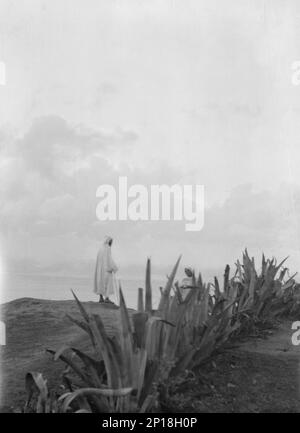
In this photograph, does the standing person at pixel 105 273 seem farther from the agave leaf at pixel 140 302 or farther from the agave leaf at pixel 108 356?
the agave leaf at pixel 108 356

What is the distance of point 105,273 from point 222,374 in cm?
736

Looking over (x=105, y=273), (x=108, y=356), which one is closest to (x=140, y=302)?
(x=108, y=356)

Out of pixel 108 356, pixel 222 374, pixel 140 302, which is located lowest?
pixel 222 374

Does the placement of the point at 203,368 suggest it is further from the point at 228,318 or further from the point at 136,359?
the point at 136,359

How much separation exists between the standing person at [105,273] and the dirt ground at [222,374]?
4340 millimetres

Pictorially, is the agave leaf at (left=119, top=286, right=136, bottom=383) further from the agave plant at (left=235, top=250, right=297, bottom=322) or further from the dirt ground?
the agave plant at (left=235, top=250, right=297, bottom=322)

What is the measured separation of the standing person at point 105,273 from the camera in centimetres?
1222

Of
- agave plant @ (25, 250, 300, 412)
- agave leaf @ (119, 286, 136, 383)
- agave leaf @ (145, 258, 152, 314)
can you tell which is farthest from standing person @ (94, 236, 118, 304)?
agave leaf @ (119, 286, 136, 383)

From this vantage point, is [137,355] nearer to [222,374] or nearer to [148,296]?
[148,296]

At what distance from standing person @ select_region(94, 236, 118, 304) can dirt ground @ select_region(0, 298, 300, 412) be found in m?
4.34

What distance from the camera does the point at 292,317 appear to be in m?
8.85

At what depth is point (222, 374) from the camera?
508cm
